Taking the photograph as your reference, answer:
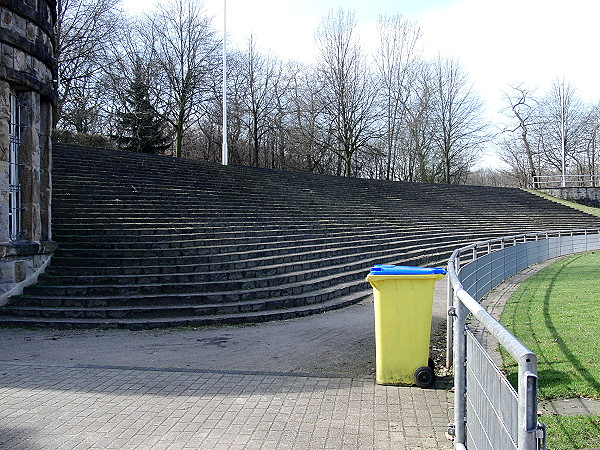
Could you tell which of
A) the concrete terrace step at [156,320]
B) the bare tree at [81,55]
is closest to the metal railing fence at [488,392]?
the concrete terrace step at [156,320]

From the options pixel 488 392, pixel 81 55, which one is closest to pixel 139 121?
pixel 81 55

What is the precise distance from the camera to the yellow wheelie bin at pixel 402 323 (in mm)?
6207

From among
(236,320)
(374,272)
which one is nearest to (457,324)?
(374,272)

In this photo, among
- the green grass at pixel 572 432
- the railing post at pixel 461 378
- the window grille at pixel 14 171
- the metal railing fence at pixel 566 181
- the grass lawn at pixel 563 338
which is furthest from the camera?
the metal railing fence at pixel 566 181

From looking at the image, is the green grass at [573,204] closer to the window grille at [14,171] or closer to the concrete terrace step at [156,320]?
the concrete terrace step at [156,320]

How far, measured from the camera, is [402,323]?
6211 mm

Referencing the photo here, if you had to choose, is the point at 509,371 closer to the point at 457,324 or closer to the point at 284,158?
the point at 457,324

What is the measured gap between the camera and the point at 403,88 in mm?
55875

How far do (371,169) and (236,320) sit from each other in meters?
49.5

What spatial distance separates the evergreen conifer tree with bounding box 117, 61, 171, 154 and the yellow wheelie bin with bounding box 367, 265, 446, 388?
35.8m

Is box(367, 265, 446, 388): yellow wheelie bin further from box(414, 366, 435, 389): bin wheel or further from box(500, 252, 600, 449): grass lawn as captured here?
box(500, 252, 600, 449): grass lawn

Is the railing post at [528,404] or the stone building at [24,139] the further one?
the stone building at [24,139]

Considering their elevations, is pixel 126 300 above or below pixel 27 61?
below

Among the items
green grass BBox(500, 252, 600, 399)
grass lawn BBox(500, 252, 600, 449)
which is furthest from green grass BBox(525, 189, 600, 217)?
grass lawn BBox(500, 252, 600, 449)
